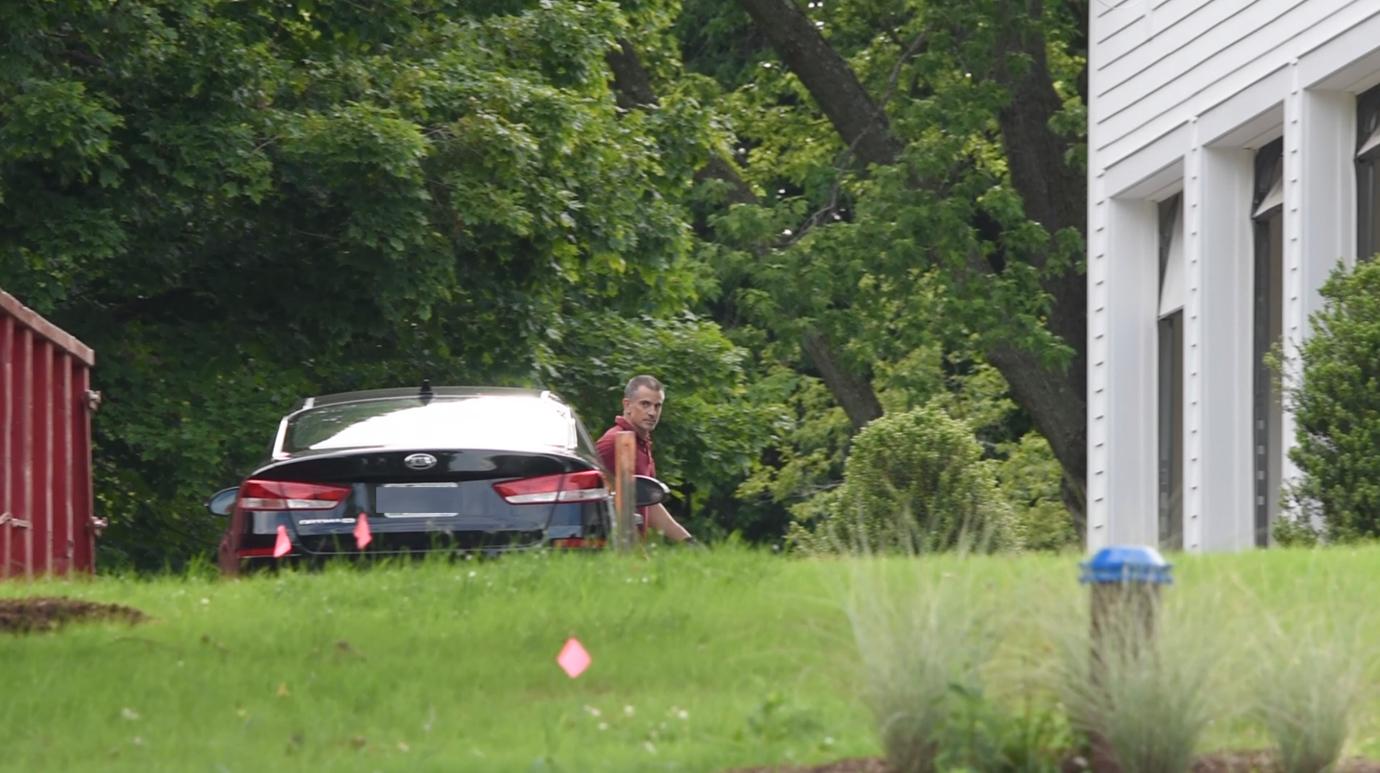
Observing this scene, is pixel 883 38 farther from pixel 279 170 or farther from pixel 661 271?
pixel 279 170

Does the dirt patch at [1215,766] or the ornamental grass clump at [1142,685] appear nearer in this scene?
the ornamental grass clump at [1142,685]

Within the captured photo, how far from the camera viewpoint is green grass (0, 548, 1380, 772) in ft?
26.0

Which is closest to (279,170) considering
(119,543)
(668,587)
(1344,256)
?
(119,543)

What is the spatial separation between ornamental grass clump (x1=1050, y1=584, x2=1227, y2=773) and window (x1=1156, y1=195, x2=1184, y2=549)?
49.6 feet

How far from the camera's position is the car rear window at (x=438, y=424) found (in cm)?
1259

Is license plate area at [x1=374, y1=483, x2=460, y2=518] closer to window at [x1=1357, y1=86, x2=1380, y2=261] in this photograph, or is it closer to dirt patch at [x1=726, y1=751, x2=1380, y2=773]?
dirt patch at [x1=726, y1=751, x2=1380, y2=773]

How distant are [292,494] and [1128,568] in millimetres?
6032

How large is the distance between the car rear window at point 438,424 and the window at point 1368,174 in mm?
7066

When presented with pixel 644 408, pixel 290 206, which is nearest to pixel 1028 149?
pixel 290 206

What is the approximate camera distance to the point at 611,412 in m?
28.2

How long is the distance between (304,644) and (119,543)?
16.8 metres

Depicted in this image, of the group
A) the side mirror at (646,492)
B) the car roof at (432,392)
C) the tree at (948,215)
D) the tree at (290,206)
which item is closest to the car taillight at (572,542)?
the side mirror at (646,492)

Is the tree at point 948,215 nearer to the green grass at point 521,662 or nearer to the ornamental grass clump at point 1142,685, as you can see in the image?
the green grass at point 521,662

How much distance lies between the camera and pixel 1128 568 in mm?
7086
